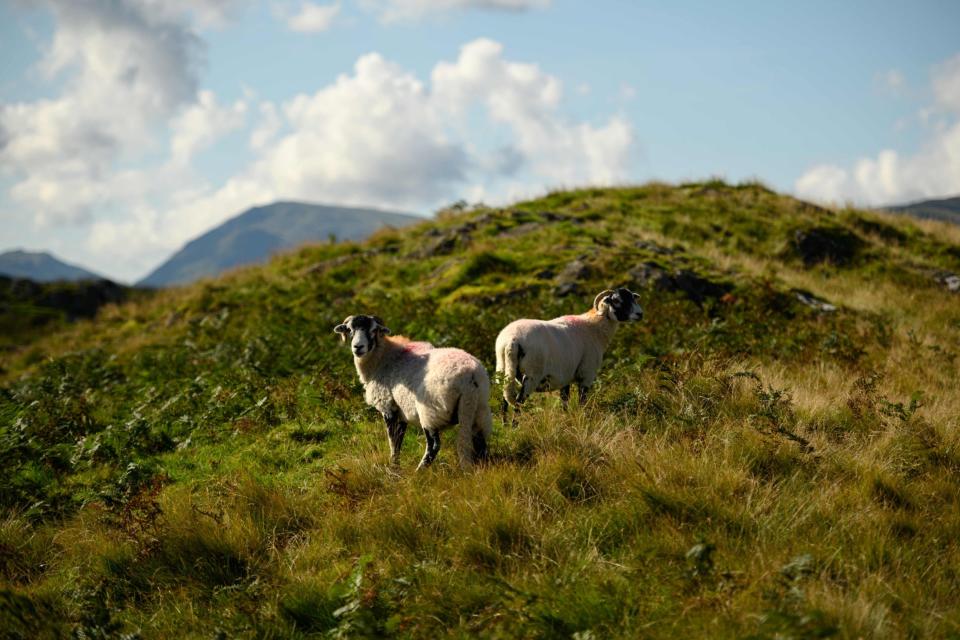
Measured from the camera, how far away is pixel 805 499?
20.2 feet

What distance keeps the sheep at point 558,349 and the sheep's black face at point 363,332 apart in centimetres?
180

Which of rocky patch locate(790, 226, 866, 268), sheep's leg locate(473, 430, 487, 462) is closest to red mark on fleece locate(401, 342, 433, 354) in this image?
sheep's leg locate(473, 430, 487, 462)

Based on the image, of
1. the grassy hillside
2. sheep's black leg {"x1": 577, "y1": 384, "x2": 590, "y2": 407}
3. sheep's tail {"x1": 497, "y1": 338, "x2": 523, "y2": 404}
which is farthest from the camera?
sheep's black leg {"x1": 577, "y1": 384, "x2": 590, "y2": 407}

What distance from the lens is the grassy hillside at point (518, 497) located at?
5.05 m

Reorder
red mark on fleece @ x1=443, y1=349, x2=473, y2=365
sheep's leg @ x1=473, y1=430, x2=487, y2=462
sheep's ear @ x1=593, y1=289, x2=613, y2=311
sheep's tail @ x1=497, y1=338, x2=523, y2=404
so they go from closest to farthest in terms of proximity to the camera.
Answer: red mark on fleece @ x1=443, y1=349, x2=473, y2=365 → sheep's leg @ x1=473, y1=430, x2=487, y2=462 → sheep's tail @ x1=497, y1=338, x2=523, y2=404 → sheep's ear @ x1=593, y1=289, x2=613, y2=311

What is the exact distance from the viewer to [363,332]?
811cm

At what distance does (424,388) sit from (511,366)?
2022 mm

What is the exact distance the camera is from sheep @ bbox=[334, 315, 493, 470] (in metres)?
7.09

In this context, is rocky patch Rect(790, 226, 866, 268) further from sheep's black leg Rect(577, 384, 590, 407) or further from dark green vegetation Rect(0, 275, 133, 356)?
dark green vegetation Rect(0, 275, 133, 356)

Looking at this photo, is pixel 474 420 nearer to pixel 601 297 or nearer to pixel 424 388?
pixel 424 388

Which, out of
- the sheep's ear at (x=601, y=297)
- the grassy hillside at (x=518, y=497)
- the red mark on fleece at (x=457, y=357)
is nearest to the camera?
the grassy hillside at (x=518, y=497)

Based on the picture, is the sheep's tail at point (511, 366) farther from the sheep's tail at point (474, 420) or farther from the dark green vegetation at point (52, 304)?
the dark green vegetation at point (52, 304)

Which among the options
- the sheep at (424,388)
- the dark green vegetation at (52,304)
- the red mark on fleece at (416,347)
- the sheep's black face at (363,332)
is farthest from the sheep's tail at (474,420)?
the dark green vegetation at (52,304)

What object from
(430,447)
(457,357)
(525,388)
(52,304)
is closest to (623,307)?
(525,388)
